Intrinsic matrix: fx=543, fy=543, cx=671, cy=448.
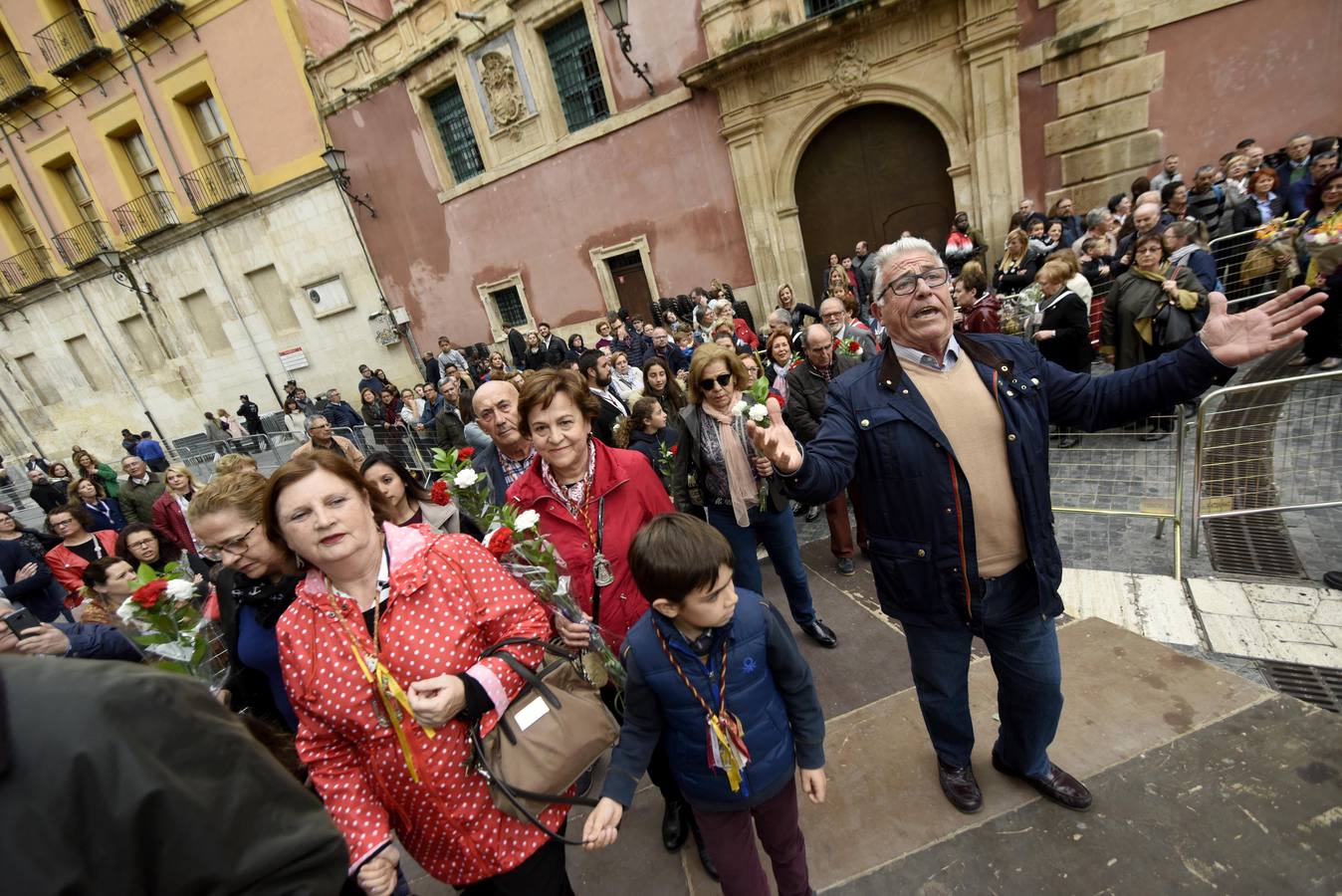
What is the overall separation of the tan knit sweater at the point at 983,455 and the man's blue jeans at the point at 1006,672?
0.10 metres

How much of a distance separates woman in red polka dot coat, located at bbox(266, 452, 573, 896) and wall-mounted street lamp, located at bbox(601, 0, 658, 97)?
11.5m

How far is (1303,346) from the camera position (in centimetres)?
511

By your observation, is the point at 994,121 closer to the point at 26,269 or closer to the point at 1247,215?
the point at 1247,215

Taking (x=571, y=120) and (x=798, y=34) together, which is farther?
(x=571, y=120)

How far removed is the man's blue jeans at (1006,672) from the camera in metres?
1.89

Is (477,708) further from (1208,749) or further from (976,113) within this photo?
(976,113)

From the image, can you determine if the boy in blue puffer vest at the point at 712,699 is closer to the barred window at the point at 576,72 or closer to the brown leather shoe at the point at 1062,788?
the brown leather shoe at the point at 1062,788

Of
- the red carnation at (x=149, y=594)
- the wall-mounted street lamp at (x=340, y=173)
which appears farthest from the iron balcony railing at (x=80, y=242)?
the red carnation at (x=149, y=594)

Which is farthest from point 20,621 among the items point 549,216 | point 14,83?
point 14,83

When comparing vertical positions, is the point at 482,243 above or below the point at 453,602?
above

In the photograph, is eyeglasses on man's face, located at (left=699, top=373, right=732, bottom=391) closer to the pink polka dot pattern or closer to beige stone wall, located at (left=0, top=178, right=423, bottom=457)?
the pink polka dot pattern

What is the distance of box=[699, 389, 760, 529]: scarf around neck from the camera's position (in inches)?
117

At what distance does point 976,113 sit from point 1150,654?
9.78 metres

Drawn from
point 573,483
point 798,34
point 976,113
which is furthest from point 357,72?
point 573,483
